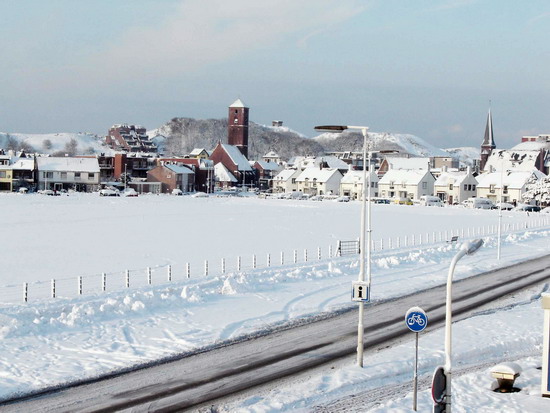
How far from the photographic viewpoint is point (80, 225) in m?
59.5

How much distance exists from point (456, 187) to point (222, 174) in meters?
60.8

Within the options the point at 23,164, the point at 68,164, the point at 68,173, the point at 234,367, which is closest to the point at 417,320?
the point at 234,367

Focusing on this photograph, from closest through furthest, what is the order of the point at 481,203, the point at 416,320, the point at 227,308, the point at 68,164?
the point at 416,320, the point at 227,308, the point at 481,203, the point at 68,164

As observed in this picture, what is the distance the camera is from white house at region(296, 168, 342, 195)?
145625 millimetres

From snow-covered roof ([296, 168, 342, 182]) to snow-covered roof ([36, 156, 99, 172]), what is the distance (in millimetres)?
44698

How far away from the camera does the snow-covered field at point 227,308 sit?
17.3m

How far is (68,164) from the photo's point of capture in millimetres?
137500

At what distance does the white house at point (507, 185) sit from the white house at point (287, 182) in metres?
44.3

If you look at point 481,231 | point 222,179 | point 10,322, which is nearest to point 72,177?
point 222,179

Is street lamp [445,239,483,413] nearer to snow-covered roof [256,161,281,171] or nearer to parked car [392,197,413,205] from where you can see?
parked car [392,197,413,205]

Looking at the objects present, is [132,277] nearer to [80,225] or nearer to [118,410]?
[118,410]

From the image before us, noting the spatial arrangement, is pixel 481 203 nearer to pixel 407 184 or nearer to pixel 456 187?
pixel 456 187

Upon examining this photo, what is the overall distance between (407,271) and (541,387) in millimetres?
21173

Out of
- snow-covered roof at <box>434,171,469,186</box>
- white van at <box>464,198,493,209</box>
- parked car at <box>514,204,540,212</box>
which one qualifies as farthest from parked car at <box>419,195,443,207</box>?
parked car at <box>514,204,540,212</box>
